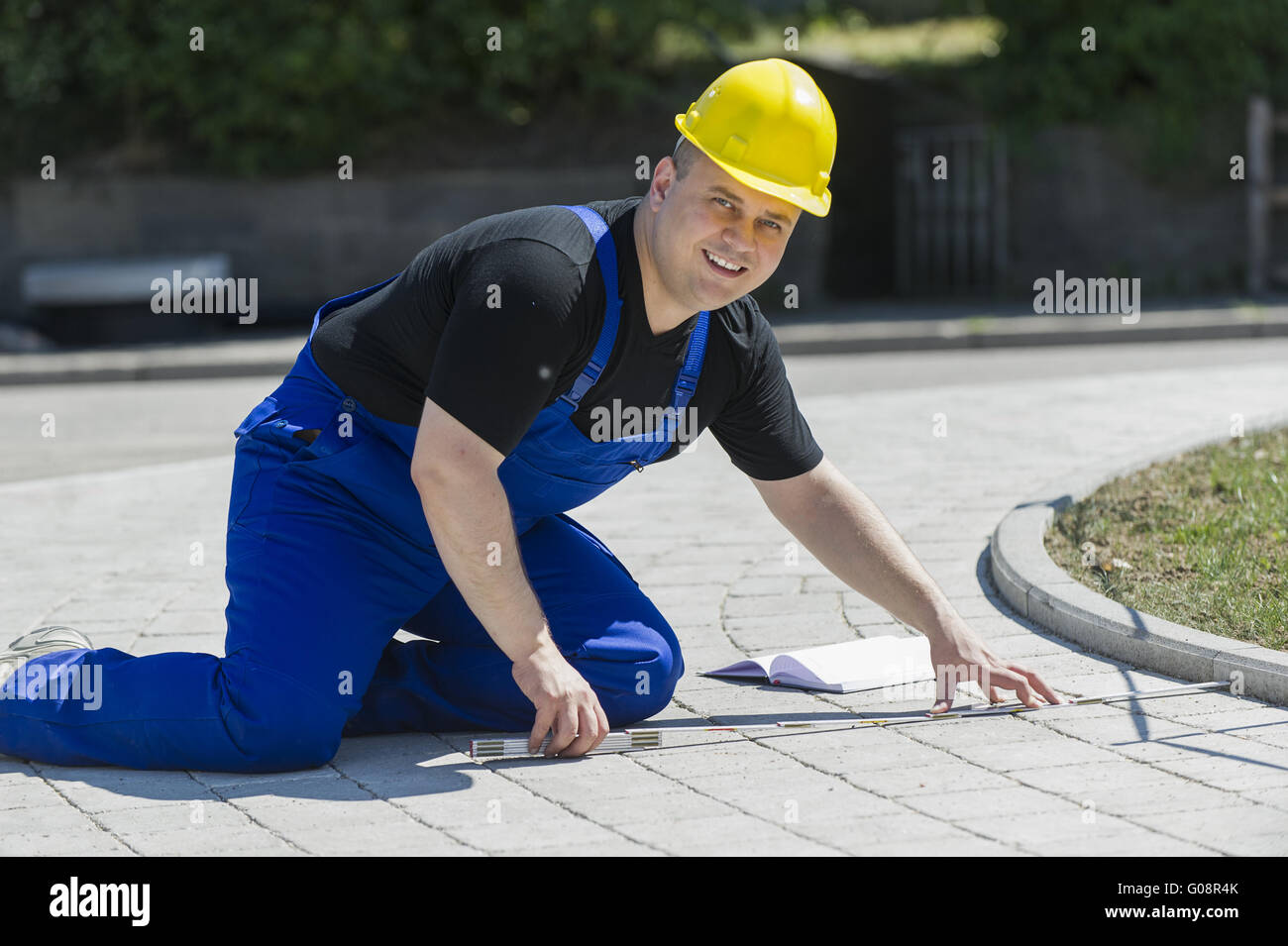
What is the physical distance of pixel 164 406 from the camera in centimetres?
1195

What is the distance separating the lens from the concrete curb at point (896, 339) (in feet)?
43.9

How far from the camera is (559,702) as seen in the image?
3660mm

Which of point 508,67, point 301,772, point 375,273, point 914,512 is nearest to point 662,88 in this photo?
point 508,67

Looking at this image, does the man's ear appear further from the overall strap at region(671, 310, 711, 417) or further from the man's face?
the overall strap at region(671, 310, 711, 417)

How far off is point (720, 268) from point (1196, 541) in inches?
104

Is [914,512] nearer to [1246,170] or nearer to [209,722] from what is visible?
[209,722]

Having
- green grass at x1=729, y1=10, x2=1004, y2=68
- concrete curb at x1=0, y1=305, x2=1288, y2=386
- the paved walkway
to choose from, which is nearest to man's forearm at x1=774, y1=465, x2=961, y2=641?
the paved walkway

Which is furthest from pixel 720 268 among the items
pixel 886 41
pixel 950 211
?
pixel 886 41

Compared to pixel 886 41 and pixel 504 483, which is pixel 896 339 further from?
pixel 504 483

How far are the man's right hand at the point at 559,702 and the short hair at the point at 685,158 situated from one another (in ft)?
3.47

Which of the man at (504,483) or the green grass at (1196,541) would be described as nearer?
the man at (504,483)

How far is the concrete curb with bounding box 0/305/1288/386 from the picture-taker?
1337cm

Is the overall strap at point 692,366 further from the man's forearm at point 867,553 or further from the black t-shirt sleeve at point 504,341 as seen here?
the man's forearm at point 867,553
